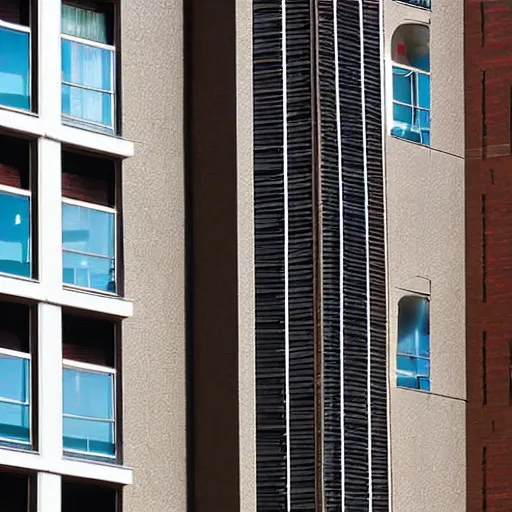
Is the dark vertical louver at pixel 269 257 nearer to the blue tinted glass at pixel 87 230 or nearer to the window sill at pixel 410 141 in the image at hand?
the blue tinted glass at pixel 87 230

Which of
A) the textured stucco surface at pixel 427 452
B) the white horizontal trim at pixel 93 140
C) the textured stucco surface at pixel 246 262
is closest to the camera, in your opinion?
the white horizontal trim at pixel 93 140

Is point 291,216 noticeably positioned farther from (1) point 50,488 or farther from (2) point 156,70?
(1) point 50,488

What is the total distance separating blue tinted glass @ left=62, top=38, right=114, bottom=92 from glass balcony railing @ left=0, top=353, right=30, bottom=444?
113 inches

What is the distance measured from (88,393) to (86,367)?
0.80 feet

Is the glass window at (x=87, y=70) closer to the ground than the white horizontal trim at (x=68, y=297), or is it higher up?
higher up

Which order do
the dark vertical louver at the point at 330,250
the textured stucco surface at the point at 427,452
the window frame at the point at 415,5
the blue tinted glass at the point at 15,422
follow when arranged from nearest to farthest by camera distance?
1. the blue tinted glass at the point at 15,422
2. the dark vertical louver at the point at 330,250
3. the textured stucco surface at the point at 427,452
4. the window frame at the point at 415,5

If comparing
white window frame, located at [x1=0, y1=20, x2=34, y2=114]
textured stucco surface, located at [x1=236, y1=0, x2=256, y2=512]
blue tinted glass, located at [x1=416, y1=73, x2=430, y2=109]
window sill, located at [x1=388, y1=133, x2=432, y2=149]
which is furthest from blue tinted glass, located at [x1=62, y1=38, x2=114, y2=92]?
blue tinted glass, located at [x1=416, y1=73, x2=430, y2=109]

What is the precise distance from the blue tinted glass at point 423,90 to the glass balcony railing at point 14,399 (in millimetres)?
6872

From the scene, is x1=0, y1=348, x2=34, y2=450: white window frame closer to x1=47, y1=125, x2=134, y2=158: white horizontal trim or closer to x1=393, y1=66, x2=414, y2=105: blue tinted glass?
x1=47, y1=125, x2=134, y2=158: white horizontal trim

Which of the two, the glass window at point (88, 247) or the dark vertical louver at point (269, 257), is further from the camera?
the dark vertical louver at point (269, 257)

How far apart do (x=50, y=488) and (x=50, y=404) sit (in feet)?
2.50

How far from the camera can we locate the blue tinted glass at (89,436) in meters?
25.9

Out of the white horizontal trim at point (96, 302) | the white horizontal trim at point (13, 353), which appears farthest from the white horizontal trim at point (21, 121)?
the white horizontal trim at point (13, 353)

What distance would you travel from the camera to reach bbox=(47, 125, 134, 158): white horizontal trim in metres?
26.2
